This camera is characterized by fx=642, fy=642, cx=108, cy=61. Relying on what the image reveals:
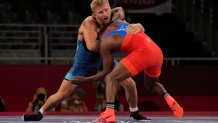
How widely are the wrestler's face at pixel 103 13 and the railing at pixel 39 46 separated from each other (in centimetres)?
497

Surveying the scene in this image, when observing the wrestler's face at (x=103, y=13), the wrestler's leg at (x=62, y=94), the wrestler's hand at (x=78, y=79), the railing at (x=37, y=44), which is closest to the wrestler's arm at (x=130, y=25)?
the wrestler's face at (x=103, y=13)

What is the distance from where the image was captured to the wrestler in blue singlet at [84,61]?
6.48 meters

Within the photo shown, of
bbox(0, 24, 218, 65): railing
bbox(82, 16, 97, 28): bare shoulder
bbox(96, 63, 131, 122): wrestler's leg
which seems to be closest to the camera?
bbox(96, 63, 131, 122): wrestler's leg

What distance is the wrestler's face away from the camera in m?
5.88

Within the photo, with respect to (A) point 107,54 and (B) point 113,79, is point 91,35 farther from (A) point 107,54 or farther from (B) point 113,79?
(B) point 113,79

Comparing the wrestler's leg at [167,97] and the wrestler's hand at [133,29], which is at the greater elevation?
the wrestler's hand at [133,29]

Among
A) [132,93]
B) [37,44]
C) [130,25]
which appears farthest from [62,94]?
[37,44]

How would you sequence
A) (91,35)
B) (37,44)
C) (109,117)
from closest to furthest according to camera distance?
(109,117) → (91,35) → (37,44)

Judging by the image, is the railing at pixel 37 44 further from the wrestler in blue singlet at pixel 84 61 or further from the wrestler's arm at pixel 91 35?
the wrestler's arm at pixel 91 35

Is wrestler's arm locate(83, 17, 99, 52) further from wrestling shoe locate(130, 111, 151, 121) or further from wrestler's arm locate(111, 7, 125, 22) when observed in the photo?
wrestling shoe locate(130, 111, 151, 121)

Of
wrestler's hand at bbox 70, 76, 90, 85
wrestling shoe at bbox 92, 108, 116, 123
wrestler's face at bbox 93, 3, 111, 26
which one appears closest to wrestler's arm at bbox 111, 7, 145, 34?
wrestler's face at bbox 93, 3, 111, 26

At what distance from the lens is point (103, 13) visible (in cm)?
590

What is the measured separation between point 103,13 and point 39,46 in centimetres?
596

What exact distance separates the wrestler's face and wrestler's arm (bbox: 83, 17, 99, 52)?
120 mm
